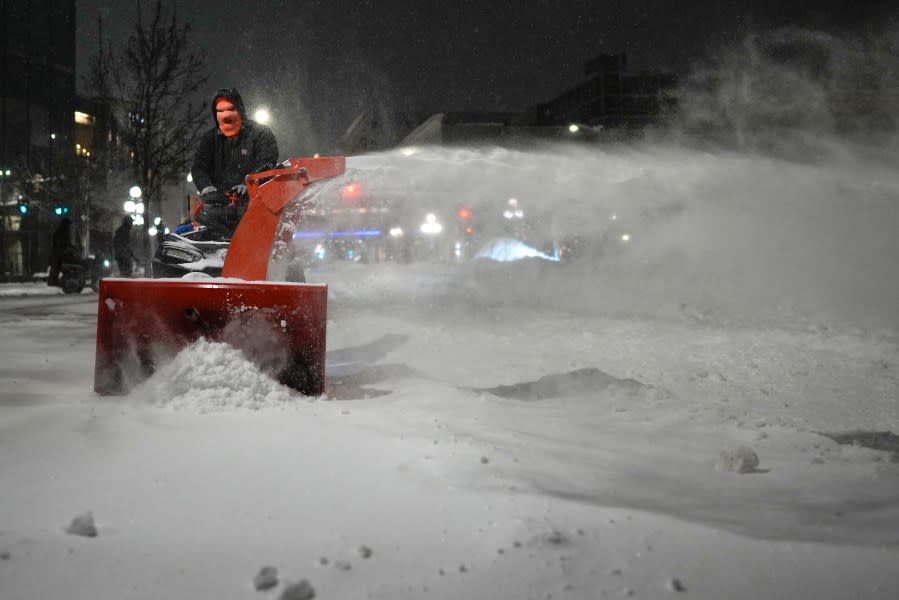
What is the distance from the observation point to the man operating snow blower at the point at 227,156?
6.08m

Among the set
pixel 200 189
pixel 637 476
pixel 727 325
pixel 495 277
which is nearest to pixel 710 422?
pixel 637 476

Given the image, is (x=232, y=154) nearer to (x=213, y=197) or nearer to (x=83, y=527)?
(x=213, y=197)

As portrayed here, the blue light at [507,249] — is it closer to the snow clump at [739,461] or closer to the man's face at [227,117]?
the man's face at [227,117]

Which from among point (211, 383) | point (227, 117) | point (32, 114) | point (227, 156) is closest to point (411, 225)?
point (32, 114)

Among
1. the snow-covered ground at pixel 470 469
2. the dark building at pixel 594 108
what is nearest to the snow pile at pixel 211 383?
the snow-covered ground at pixel 470 469

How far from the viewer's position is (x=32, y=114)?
118ft

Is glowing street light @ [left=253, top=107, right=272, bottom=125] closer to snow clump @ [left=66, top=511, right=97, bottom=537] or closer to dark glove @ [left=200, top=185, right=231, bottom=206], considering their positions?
dark glove @ [left=200, top=185, right=231, bottom=206]

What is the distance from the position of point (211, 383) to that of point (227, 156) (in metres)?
3.02

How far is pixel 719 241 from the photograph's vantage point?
14.8m

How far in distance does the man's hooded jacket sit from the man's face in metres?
0.04

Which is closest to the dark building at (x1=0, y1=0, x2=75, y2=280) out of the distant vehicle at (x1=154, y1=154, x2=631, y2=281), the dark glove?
the distant vehicle at (x1=154, y1=154, x2=631, y2=281)

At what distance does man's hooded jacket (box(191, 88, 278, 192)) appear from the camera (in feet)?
20.6

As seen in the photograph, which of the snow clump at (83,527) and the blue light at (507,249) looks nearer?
the snow clump at (83,527)

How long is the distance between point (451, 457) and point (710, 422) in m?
1.87
